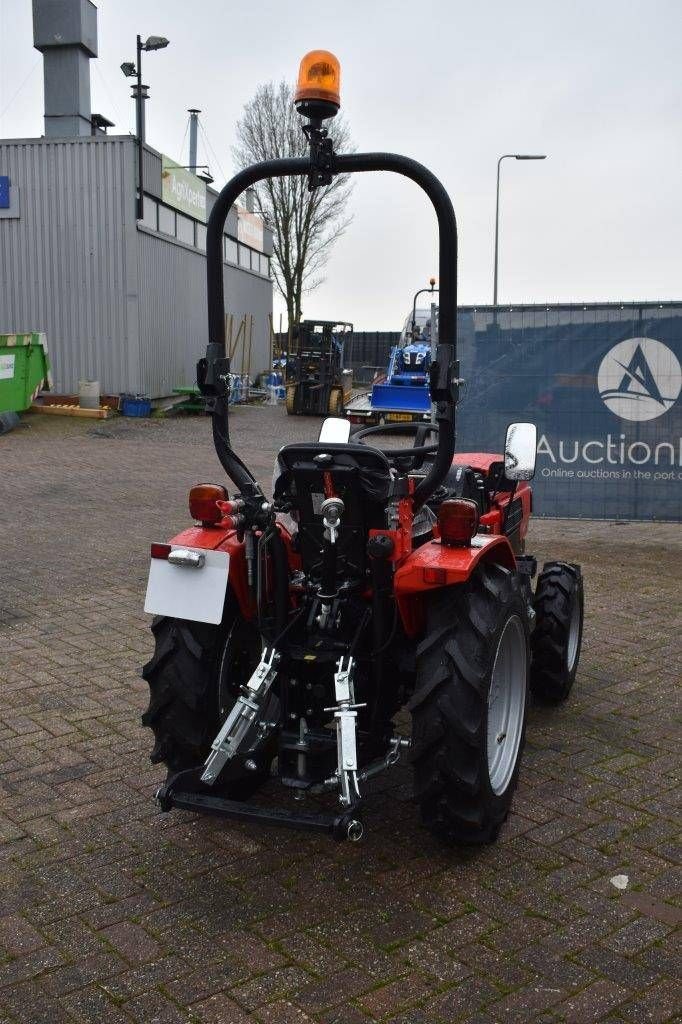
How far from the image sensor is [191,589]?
3816 mm

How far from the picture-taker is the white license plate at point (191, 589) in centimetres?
377

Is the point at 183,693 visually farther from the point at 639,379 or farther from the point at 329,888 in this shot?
the point at 639,379

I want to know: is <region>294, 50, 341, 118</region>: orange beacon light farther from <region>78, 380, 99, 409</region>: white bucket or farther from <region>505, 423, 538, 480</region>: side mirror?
<region>78, 380, 99, 409</region>: white bucket

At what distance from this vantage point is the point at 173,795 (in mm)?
3584

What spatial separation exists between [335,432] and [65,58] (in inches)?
891

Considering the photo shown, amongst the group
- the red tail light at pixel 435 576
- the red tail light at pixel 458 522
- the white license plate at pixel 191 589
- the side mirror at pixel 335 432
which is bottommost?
the white license plate at pixel 191 589

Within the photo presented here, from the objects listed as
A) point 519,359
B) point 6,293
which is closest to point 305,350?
point 6,293

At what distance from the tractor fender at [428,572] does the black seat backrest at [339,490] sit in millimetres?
185

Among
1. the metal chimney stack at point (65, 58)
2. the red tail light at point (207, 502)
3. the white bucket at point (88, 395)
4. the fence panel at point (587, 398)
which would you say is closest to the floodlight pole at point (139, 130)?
the metal chimney stack at point (65, 58)

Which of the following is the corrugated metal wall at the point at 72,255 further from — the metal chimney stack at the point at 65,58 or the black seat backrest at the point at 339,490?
the black seat backrest at the point at 339,490

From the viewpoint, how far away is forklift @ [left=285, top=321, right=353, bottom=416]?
2544cm

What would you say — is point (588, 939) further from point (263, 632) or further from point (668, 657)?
point (668, 657)

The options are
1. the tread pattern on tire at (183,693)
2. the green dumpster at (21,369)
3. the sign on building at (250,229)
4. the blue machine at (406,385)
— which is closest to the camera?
the tread pattern on tire at (183,693)

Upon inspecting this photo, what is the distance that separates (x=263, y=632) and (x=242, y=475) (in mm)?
581
